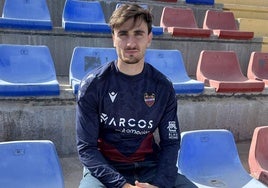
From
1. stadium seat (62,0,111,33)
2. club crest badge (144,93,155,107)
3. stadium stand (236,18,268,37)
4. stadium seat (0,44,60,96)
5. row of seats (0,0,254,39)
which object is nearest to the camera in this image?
club crest badge (144,93,155,107)

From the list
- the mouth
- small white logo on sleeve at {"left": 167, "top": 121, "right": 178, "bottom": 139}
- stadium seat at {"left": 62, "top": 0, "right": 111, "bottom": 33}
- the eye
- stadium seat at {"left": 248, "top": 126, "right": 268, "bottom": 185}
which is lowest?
stadium seat at {"left": 248, "top": 126, "right": 268, "bottom": 185}

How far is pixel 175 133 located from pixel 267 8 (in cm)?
535

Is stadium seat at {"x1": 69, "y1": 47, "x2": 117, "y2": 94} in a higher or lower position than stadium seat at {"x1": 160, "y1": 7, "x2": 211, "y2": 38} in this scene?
lower

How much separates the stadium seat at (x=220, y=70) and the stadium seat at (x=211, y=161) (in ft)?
4.30

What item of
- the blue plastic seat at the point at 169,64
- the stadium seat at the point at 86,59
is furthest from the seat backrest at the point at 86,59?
the blue plastic seat at the point at 169,64

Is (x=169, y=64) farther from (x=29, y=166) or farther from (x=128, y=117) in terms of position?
(x=29, y=166)

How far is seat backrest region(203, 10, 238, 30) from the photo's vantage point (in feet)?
16.5

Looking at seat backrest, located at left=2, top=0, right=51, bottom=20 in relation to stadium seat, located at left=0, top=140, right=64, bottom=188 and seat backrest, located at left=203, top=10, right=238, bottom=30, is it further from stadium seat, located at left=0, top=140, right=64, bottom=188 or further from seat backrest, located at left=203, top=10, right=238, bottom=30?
stadium seat, located at left=0, top=140, right=64, bottom=188

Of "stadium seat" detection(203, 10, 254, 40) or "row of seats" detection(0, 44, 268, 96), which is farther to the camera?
"stadium seat" detection(203, 10, 254, 40)

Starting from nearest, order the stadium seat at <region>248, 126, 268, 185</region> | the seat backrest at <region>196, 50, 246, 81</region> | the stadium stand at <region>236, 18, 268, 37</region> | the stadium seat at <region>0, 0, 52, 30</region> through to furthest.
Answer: the stadium seat at <region>248, 126, 268, 185</region>, the seat backrest at <region>196, 50, 246, 81</region>, the stadium seat at <region>0, 0, 52, 30</region>, the stadium stand at <region>236, 18, 268, 37</region>

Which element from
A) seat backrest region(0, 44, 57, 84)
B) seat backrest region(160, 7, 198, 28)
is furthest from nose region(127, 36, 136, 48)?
seat backrest region(160, 7, 198, 28)

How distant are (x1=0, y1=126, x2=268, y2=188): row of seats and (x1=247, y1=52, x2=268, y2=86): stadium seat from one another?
188 cm

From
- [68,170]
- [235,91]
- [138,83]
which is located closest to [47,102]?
A: [68,170]

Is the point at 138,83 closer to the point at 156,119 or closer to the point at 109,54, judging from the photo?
the point at 156,119
